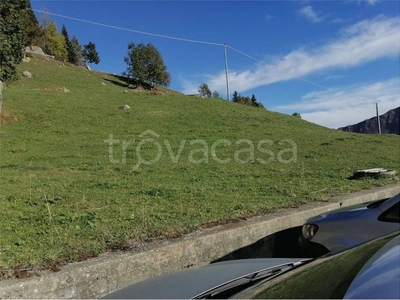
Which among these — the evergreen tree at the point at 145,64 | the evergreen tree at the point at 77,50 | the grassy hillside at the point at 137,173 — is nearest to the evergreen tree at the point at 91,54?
the evergreen tree at the point at 77,50

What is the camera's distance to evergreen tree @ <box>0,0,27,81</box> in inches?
572

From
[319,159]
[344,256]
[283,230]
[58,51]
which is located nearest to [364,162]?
[319,159]

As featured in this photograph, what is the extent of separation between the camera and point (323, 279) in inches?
65.1

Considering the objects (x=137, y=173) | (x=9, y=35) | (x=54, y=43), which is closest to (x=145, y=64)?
(x=54, y=43)

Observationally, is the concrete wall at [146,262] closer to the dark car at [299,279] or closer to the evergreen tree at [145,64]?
the dark car at [299,279]

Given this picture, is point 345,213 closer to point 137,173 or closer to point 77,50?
point 137,173

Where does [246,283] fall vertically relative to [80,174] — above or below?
below

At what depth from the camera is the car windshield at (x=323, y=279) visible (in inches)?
58.7

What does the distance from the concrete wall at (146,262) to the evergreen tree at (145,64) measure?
45.4m

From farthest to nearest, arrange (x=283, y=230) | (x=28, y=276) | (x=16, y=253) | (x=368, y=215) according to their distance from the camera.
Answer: (x=283, y=230)
(x=368, y=215)
(x=16, y=253)
(x=28, y=276)

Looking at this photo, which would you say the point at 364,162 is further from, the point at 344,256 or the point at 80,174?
the point at 344,256

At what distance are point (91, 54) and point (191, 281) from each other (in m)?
73.4

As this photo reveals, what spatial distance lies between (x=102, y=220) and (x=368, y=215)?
2892 mm

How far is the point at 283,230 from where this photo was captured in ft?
15.3
